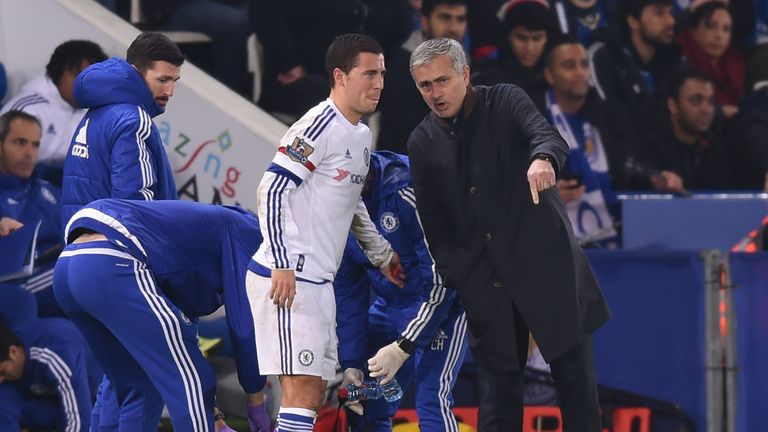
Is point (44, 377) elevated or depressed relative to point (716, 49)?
depressed

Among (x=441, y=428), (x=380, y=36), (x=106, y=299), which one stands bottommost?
(x=441, y=428)

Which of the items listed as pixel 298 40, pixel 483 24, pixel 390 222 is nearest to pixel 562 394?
pixel 390 222

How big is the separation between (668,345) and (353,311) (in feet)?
5.79

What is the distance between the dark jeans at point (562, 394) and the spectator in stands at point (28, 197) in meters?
3.25

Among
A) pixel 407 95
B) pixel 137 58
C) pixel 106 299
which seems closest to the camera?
pixel 106 299

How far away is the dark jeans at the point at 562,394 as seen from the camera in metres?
6.45

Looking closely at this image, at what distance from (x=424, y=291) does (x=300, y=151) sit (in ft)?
3.69

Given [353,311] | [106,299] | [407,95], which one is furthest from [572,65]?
[106,299]

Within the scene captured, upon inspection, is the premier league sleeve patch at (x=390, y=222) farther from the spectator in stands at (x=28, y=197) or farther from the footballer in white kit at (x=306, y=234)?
the spectator in stands at (x=28, y=197)

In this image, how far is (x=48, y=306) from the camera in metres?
8.95

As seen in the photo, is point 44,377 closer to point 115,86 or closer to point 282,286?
point 115,86

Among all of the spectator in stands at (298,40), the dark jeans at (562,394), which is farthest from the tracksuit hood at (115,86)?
Result: the spectator in stands at (298,40)

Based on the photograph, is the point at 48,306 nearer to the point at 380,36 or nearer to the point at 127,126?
the point at 127,126

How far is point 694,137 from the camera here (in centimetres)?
1073
